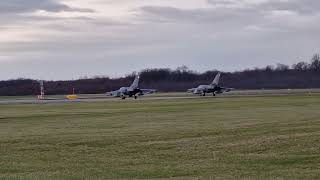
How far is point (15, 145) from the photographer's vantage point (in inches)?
1016

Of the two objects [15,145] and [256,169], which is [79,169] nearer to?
[256,169]

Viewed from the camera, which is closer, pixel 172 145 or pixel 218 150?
pixel 218 150

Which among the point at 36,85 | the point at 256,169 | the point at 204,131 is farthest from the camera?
the point at 36,85

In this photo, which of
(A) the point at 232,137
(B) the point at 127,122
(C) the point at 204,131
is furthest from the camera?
(B) the point at 127,122

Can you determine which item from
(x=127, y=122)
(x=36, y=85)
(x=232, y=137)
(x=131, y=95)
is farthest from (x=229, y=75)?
(x=232, y=137)

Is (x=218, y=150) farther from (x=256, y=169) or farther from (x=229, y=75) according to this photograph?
(x=229, y=75)

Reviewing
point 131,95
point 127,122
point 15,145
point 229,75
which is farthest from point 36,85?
point 15,145

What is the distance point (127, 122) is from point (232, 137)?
1322 centimetres

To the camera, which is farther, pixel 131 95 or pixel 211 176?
pixel 131 95

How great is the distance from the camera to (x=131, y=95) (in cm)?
10138

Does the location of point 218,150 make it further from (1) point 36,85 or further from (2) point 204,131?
(1) point 36,85

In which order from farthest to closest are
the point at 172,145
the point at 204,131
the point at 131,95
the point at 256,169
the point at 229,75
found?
the point at 229,75, the point at 131,95, the point at 204,131, the point at 172,145, the point at 256,169

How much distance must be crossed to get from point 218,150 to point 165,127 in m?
11.4

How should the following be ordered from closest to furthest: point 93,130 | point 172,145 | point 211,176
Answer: point 211,176 < point 172,145 < point 93,130
